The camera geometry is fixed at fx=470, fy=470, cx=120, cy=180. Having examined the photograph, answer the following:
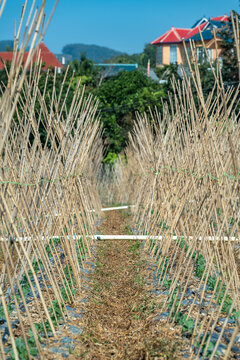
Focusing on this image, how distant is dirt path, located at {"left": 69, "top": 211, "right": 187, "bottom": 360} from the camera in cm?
377

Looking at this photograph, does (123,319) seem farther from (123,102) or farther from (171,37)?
(171,37)

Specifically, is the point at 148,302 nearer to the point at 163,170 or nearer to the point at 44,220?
the point at 44,220

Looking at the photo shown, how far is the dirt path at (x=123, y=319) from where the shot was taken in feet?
12.4

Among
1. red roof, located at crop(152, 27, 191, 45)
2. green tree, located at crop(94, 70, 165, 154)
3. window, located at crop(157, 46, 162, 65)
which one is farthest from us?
window, located at crop(157, 46, 162, 65)

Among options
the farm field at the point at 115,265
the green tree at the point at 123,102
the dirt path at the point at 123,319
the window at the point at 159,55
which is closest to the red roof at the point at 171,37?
the window at the point at 159,55

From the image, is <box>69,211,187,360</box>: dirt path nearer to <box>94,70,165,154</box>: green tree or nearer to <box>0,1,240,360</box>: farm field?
<box>0,1,240,360</box>: farm field

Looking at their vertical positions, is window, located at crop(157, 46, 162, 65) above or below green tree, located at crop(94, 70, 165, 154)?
above

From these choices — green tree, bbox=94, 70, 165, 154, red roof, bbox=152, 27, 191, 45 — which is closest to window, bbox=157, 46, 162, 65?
red roof, bbox=152, 27, 191, 45

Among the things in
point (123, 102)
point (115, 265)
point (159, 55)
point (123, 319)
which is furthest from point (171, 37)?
point (123, 319)

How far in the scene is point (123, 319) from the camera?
478cm

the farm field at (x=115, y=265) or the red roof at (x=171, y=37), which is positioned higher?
the red roof at (x=171, y=37)

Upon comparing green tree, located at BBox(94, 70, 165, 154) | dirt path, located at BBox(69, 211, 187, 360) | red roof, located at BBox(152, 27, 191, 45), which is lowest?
dirt path, located at BBox(69, 211, 187, 360)

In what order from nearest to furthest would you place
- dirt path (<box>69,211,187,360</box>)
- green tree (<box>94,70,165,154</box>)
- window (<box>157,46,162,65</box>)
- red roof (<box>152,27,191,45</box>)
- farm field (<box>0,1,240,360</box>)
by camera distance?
farm field (<box>0,1,240,360</box>) < dirt path (<box>69,211,187,360</box>) < green tree (<box>94,70,165,154</box>) < red roof (<box>152,27,191,45</box>) < window (<box>157,46,162,65</box>)

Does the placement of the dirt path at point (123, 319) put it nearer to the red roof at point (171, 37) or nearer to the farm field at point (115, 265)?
the farm field at point (115, 265)
